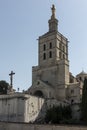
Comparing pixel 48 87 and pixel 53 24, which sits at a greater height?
pixel 53 24

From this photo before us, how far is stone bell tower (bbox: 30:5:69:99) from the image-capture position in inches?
2095

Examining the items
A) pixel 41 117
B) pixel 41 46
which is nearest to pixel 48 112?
pixel 41 117

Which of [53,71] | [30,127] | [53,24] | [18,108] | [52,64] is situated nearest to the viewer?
[30,127]

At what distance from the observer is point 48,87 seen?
52312 mm

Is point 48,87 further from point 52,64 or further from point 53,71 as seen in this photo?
point 52,64

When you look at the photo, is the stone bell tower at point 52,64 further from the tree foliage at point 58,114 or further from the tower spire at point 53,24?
the tree foliage at point 58,114

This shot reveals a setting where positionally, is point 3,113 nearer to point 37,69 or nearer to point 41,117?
point 41,117

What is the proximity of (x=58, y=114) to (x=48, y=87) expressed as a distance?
363 inches

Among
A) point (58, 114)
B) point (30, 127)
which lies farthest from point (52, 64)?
point (30, 127)

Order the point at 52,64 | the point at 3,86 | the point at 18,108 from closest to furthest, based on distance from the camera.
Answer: the point at 18,108
the point at 52,64
the point at 3,86

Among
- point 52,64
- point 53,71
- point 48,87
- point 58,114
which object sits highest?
Answer: point 52,64

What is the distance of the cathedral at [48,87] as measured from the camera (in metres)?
41.8

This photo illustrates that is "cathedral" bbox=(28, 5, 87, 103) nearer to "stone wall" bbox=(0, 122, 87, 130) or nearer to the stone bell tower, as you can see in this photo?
the stone bell tower

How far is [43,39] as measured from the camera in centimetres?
6025
